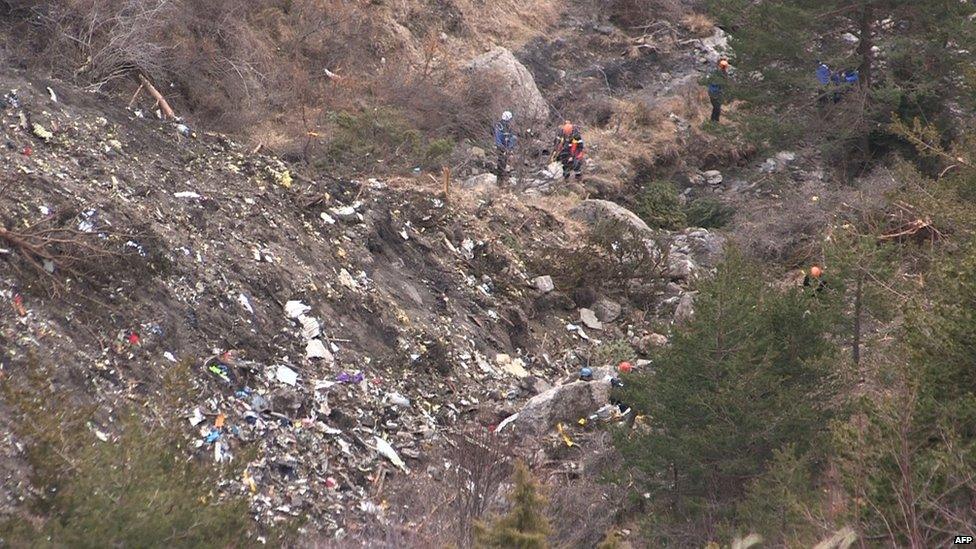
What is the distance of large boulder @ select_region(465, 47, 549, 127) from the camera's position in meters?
18.9

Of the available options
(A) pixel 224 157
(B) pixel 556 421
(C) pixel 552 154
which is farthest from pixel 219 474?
(C) pixel 552 154

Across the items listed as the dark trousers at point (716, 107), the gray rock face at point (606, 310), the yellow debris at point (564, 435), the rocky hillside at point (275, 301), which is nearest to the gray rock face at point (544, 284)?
the rocky hillside at point (275, 301)

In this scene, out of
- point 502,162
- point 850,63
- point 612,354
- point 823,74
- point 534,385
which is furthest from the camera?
point 823,74

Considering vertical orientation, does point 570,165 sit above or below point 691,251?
above

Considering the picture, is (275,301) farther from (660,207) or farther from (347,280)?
(660,207)

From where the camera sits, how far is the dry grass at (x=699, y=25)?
2381 cm

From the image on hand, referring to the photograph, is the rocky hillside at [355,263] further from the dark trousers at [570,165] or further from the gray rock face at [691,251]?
the dark trousers at [570,165]

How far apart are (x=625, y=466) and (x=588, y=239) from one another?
631 centimetres

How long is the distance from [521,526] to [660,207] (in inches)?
512

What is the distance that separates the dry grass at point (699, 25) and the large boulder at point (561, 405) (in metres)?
15.5

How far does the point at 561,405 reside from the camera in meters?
9.55

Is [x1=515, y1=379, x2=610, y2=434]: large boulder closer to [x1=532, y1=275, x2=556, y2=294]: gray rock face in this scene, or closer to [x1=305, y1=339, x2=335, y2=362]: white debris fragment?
[x1=305, y1=339, x2=335, y2=362]: white debris fragment

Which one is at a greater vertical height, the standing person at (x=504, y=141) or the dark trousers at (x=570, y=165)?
the standing person at (x=504, y=141)

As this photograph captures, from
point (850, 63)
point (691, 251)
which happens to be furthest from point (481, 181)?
point (850, 63)
